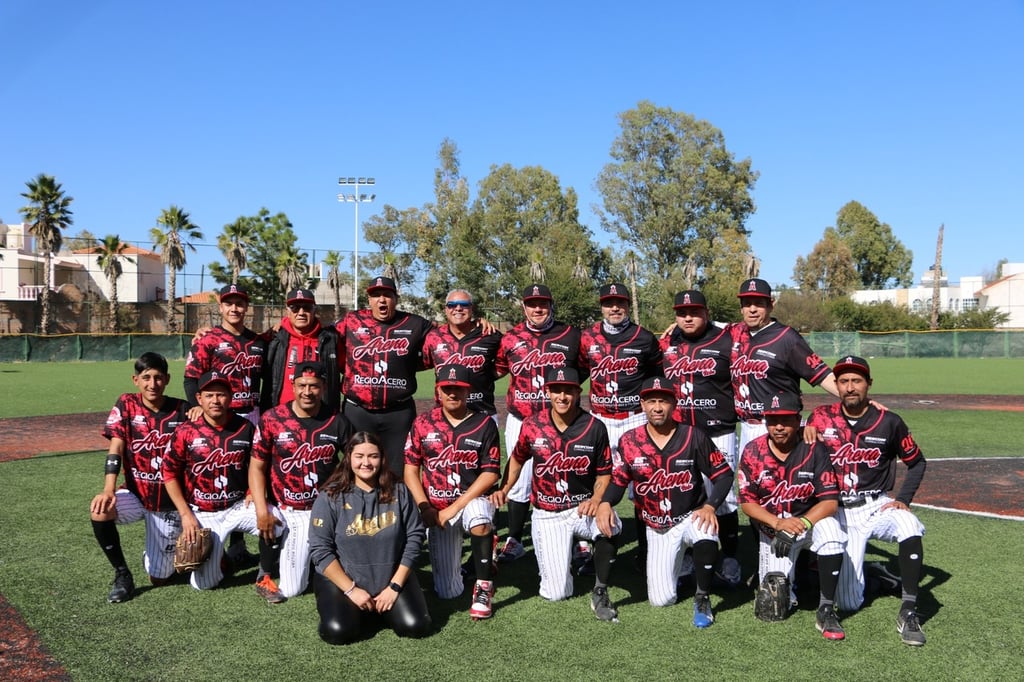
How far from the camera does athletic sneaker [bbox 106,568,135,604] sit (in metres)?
5.43

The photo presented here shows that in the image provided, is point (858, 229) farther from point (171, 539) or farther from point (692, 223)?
point (171, 539)

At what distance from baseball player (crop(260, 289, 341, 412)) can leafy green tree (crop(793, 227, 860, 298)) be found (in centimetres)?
6783

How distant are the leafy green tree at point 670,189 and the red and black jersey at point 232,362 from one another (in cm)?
5156

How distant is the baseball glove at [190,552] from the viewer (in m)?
5.53

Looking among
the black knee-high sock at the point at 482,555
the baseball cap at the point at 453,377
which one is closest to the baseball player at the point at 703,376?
the baseball cap at the point at 453,377

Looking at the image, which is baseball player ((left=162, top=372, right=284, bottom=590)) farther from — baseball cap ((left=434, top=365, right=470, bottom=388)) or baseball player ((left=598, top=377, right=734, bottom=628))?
baseball player ((left=598, top=377, right=734, bottom=628))

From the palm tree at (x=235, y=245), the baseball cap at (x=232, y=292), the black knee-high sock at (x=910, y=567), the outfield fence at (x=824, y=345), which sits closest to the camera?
the black knee-high sock at (x=910, y=567)

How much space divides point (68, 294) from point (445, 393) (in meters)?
48.7

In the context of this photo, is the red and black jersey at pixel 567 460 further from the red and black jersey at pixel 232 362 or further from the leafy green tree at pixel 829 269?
the leafy green tree at pixel 829 269

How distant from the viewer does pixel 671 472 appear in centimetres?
545

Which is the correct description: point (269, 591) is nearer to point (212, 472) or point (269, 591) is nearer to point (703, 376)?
point (212, 472)

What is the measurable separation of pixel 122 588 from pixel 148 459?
2.89ft

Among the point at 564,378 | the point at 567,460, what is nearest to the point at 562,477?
the point at 567,460

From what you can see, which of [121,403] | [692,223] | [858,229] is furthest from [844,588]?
[858,229]
